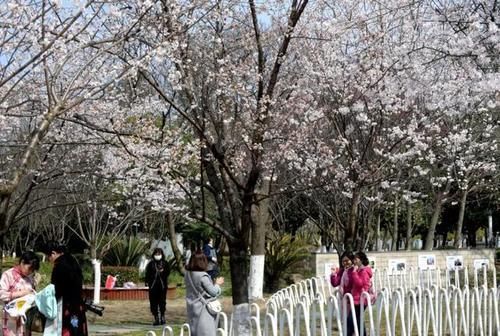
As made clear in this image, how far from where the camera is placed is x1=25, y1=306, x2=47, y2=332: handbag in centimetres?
796

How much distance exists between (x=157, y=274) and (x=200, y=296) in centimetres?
719

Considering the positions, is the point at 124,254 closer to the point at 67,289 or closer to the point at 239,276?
the point at 239,276

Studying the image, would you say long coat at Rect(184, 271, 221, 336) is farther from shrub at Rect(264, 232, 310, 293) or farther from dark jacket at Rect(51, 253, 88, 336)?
shrub at Rect(264, 232, 310, 293)

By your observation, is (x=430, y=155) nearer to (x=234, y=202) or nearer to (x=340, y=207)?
(x=340, y=207)

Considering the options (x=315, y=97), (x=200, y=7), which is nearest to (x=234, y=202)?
(x=200, y=7)

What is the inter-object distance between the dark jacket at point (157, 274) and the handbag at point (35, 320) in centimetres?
681

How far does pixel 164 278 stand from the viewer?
15219 mm

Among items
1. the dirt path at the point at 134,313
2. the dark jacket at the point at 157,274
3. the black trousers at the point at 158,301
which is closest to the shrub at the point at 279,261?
the dirt path at the point at 134,313

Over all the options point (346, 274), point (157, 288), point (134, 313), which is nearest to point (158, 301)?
point (157, 288)

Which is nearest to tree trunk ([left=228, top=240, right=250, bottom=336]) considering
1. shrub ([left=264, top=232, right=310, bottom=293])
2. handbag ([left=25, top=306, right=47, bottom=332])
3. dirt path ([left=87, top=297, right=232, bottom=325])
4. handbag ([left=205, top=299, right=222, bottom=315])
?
handbag ([left=205, top=299, right=222, bottom=315])

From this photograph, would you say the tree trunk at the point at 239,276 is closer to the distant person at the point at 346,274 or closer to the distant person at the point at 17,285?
the distant person at the point at 346,274

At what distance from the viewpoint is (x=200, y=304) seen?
8.09 m

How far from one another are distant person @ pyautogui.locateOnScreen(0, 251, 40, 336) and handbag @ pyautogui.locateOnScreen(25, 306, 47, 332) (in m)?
0.37

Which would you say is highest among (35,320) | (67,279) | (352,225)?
(352,225)
